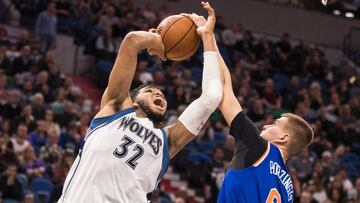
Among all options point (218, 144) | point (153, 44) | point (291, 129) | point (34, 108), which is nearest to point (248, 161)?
point (291, 129)

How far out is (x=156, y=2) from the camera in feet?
63.5

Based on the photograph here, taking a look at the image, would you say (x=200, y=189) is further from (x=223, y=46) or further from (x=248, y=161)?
(x=248, y=161)

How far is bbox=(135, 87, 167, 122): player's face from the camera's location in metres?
4.60

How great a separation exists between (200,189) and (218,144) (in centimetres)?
107

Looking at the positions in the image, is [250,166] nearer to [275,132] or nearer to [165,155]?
[275,132]

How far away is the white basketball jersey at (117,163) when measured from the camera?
4.38 m

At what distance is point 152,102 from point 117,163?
444 mm

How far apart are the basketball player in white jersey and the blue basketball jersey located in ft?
1.30

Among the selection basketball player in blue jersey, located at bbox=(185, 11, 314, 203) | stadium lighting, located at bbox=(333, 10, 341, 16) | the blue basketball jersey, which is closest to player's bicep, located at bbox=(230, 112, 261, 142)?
basketball player in blue jersey, located at bbox=(185, 11, 314, 203)

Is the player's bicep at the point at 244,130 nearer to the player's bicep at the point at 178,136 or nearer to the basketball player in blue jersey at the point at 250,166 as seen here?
the basketball player in blue jersey at the point at 250,166

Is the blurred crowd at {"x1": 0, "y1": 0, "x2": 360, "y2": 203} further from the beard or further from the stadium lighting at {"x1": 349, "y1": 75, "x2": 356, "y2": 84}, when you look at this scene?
the beard

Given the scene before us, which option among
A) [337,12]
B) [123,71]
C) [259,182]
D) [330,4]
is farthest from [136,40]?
[337,12]

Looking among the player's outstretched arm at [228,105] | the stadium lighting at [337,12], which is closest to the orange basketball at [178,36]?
the player's outstretched arm at [228,105]

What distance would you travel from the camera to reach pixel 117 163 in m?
4.40
